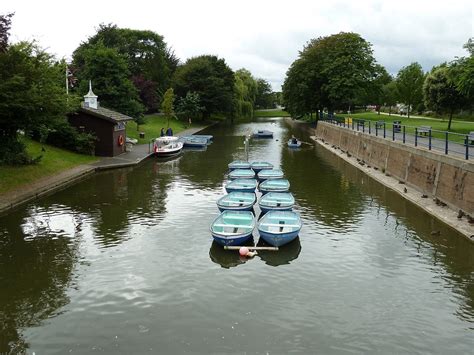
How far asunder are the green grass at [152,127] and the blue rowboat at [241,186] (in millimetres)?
30950

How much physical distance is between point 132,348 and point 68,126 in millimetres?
33989

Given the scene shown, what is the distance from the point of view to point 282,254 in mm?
18953

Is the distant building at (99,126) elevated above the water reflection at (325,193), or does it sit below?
above

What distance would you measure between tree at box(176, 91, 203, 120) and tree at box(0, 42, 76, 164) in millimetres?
58292

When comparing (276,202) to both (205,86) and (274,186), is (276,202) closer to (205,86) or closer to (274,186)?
(274,186)

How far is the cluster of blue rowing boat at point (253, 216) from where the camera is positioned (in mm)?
19281

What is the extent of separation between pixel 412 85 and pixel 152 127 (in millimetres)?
44359

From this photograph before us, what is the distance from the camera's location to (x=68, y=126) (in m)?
42.2

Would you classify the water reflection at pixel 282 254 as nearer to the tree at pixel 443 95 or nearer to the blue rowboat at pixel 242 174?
the blue rowboat at pixel 242 174

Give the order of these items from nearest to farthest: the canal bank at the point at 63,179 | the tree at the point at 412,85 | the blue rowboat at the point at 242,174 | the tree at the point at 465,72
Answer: the canal bank at the point at 63,179 < the blue rowboat at the point at 242,174 < the tree at the point at 465,72 < the tree at the point at 412,85

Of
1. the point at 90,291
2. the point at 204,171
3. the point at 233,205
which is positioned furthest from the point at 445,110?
the point at 90,291

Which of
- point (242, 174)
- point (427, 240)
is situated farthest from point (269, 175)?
point (427, 240)

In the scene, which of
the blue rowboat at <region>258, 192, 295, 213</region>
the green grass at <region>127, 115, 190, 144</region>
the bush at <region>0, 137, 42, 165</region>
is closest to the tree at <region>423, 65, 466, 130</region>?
the blue rowboat at <region>258, 192, 295, 213</region>

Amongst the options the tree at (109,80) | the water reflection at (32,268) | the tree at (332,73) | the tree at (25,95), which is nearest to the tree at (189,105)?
the tree at (332,73)
